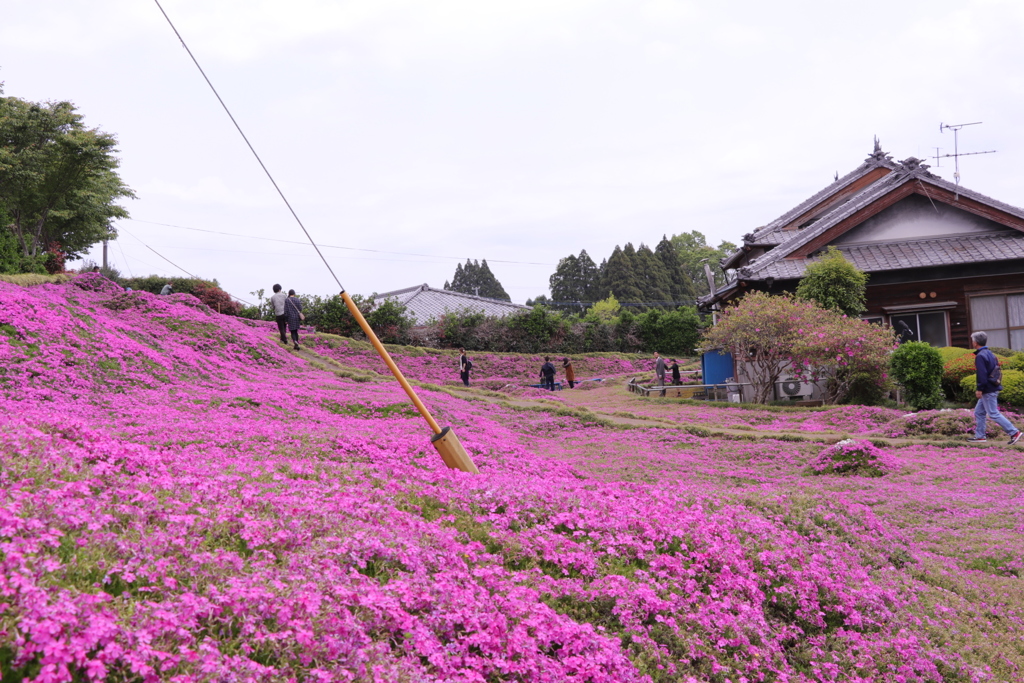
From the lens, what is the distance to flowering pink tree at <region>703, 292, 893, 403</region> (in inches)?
819

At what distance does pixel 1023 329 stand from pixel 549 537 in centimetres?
2613

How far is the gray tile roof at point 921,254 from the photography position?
83.1 feet

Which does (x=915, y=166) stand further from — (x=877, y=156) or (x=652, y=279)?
(x=652, y=279)

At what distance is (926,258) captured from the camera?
25.9 m

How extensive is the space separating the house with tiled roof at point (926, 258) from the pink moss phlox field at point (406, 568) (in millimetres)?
18327

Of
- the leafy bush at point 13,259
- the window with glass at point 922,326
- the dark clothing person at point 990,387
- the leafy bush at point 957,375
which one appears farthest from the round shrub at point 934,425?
the leafy bush at point 13,259

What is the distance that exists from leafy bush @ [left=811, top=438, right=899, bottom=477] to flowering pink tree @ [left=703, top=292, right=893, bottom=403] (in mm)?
9103

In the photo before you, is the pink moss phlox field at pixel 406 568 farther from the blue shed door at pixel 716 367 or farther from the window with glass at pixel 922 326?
the blue shed door at pixel 716 367

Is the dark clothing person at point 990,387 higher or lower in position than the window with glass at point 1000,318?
lower

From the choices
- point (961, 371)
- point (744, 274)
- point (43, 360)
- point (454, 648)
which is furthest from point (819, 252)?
point (454, 648)

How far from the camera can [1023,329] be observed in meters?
25.1

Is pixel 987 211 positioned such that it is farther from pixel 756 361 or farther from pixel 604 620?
pixel 604 620

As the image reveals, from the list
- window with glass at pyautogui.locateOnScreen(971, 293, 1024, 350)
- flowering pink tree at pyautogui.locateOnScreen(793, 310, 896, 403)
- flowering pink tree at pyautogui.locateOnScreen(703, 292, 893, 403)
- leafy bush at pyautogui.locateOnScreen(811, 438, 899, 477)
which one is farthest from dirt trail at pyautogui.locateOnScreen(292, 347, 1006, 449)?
window with glass at pyautogui.locateOnScreen(971, 293, 1024, 350)

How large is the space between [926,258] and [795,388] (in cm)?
685
